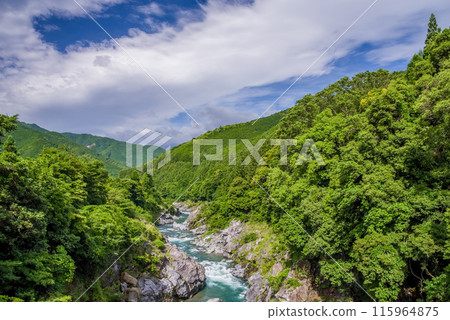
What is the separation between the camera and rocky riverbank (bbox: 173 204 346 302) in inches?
1055

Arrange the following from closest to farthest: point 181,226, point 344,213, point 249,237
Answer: point 344,213 < point 249,237 < point 181,226

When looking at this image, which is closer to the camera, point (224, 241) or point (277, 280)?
point (277, 280)

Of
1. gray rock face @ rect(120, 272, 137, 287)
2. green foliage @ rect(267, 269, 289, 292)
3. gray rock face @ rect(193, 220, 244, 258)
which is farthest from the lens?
gray rock face @ rect(193, 220, 244, 258)

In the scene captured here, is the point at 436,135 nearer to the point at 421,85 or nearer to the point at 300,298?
the point at 421,85

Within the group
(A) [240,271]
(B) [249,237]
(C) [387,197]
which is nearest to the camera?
(C) [387,197]

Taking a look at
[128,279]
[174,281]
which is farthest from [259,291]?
[128,279]

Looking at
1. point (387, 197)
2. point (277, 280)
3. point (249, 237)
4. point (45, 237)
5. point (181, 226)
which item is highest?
point (387, 197)

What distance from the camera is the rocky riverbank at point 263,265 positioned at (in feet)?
87.9

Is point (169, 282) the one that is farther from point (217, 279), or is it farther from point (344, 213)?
point (344, 213)

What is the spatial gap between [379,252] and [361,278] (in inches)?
193

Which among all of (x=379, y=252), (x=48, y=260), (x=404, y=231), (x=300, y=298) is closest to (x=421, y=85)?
(x=404, y=231)

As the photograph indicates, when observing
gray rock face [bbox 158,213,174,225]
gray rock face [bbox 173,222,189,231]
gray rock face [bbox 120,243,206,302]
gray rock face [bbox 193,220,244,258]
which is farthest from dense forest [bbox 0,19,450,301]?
gray rock face [bbox 158,213,174,225]

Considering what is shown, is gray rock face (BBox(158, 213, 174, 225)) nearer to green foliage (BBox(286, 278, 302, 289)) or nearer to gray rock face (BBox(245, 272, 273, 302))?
gray rock face (BBox(245, 272, 273, 302))

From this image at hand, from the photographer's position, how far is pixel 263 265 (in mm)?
34375
